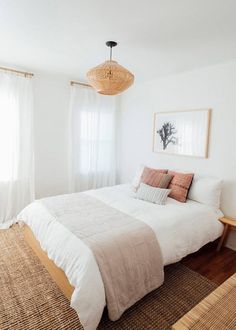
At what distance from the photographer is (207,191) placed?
2.70 m

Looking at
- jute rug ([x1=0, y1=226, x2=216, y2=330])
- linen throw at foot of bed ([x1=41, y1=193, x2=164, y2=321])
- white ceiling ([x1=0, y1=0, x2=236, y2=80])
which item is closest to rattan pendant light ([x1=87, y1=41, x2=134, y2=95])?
white ceiling ([x1=0, y1=0, x2=236, y2=80])

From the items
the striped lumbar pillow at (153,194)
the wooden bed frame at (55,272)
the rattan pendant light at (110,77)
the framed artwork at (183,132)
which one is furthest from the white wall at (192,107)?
the wooden bed frame at (55,272)

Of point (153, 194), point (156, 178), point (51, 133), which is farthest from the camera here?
point (51, 133)

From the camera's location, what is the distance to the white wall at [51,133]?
3.43 meters

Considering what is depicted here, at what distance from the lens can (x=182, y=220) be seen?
2.22m

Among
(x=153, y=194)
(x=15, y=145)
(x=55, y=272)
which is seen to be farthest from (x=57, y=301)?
(x=15, y=145)

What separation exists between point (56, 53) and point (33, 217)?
78.6 inches

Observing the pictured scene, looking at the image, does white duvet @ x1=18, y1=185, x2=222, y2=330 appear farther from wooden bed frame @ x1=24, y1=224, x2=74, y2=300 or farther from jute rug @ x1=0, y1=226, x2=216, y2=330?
jute rug @ x1=0, y1=226, x2=216, y2=330

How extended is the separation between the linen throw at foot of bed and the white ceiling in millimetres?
1817

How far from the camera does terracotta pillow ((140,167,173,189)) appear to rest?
9.64 ft

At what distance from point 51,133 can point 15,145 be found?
0.65 metres

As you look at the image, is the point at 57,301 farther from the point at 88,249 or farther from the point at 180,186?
the point at 180,186

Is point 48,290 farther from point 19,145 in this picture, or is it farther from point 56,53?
point 56,53

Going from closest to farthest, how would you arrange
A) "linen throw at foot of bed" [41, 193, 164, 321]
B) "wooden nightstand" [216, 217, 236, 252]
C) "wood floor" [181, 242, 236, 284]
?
"linen throw at foot of bed" [41, 193, 164, 321] < "wood floor" [181, 242, 236, 284] < "wooden nightstand" [216, 217, 236, 252]
